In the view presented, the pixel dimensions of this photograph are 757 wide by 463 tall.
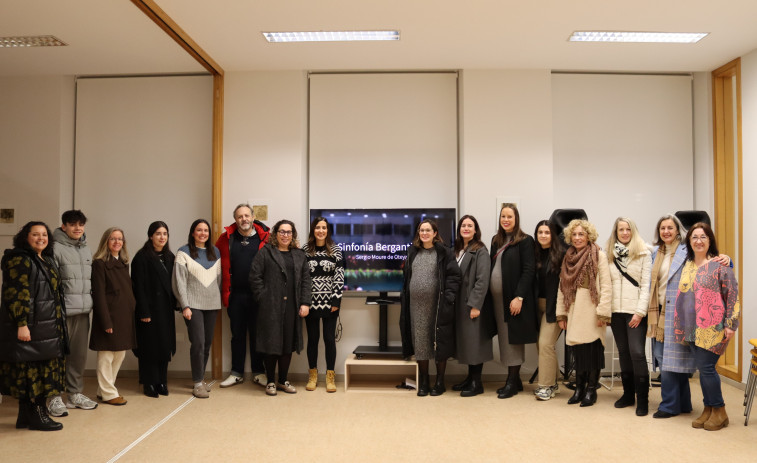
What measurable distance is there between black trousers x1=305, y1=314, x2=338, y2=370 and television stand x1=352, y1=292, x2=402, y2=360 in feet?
0.72

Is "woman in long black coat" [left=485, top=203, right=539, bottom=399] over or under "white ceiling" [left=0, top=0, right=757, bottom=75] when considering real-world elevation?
under

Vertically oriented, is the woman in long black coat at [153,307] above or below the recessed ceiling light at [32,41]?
below

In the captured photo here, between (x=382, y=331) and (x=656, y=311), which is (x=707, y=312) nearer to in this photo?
(x=656, y=311)

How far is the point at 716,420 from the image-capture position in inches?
140

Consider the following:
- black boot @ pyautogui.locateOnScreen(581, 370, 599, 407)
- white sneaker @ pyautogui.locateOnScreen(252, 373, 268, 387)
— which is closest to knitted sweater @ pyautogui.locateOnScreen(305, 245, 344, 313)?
white sneaker @ pyautogui.locateOnScreen(252, 373, 268, 387)

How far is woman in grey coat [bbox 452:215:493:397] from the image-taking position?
4398 mm

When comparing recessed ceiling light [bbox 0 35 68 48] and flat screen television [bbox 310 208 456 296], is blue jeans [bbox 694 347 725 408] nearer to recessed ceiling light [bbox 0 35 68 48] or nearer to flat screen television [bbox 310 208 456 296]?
flat screen television [bbox 310 208 456 296]

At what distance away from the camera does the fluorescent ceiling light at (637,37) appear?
14.3ft

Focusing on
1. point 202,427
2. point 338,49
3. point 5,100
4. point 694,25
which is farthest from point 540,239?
point 5,100

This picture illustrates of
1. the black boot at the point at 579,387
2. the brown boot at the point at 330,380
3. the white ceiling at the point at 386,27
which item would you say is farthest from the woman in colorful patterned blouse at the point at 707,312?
the brown boot at the point at 330,380

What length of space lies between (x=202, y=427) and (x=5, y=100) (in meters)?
4.08

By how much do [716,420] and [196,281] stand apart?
4010 mm

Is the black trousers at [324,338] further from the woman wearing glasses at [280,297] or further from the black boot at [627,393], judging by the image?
the black boot at [627,393]

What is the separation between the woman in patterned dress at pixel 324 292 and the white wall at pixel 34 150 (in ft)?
8.85
